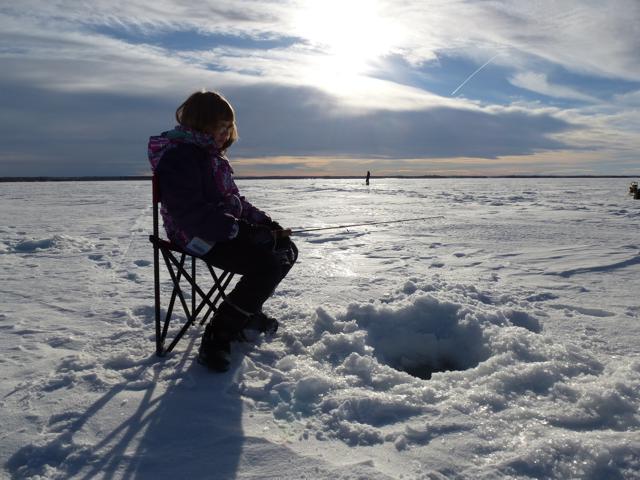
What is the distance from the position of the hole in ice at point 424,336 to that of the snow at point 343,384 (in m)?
0.01

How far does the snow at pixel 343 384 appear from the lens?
1798 millimetres

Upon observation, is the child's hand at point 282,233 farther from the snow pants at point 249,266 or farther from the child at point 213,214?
the snow pants at point 249,266

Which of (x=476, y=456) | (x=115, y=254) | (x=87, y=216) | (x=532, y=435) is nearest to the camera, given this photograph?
(x=476, y=456)

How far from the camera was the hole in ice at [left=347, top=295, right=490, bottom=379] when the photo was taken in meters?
3.00

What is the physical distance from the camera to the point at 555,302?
3.89 m

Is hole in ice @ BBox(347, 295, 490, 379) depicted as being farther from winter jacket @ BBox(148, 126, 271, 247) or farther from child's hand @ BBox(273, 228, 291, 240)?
winter jacket @ BBox(148, 126, 271, 247)

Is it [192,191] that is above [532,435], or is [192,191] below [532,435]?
above

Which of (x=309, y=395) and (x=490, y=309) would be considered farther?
(x=490, y=309)

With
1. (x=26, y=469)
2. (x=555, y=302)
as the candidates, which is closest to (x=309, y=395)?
(x=26, y=469)

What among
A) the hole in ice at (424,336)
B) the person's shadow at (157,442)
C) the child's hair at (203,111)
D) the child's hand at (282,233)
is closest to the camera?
the person's shadow at (157,442)

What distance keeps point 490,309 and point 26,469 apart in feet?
10.3

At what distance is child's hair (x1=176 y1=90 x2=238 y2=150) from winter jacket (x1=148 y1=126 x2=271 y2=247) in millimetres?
69

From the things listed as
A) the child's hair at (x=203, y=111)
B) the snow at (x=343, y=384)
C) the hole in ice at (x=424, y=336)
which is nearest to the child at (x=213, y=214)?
the child's hair at (x=203, y=111)

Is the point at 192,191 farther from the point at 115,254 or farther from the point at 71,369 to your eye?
the point at 115,254
